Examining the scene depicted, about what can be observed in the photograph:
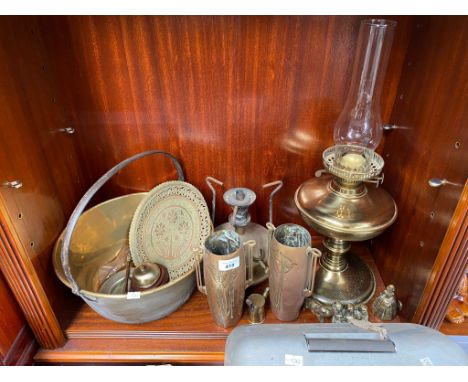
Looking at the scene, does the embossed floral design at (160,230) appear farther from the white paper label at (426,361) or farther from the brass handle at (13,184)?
the white paper label at (426,361)

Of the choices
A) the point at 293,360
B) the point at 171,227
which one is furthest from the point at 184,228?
the point at 293,360

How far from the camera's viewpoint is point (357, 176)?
71cm

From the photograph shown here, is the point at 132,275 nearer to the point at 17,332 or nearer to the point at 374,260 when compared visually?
the point at 17,332

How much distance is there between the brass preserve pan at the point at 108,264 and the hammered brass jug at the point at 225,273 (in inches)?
2.4

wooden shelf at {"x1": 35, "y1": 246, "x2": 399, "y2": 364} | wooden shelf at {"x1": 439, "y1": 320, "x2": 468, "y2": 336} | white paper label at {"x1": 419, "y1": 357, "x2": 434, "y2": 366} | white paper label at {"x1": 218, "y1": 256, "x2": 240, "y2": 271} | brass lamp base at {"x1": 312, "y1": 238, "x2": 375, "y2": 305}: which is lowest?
wooden shelf at {"x1": 35, "y1": 246, "x2": 399, "y2": 364}

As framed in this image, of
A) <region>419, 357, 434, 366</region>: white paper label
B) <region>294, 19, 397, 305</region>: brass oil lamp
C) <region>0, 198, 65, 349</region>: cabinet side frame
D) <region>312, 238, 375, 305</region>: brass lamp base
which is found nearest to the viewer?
<region>419, 357, 434, 366</region>: white paper label

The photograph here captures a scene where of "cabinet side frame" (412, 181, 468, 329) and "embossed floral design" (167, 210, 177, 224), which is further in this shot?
"embossed floral design" (167, 210, 177, 224)

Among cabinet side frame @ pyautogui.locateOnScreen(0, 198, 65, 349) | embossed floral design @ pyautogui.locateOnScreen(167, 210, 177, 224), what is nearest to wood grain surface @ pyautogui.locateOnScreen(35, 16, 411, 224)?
embossed floral design @ pyautogui.locateOnScreen(167, 210, 177, 224)

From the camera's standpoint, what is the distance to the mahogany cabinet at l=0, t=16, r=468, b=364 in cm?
61

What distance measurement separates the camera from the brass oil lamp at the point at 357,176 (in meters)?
0.69

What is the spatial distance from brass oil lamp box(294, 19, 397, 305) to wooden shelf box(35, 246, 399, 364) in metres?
0.21

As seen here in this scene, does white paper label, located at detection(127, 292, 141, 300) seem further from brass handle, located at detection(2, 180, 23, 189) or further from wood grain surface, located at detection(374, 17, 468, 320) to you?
wood grain surface, located at detection(374, 17, 468, 320)

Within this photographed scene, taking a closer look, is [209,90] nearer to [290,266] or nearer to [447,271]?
[290,266]

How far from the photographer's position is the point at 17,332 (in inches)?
27.6
